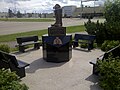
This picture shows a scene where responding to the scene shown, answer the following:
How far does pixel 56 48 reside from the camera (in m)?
8.39

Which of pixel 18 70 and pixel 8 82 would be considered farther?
→ pixel 18 70

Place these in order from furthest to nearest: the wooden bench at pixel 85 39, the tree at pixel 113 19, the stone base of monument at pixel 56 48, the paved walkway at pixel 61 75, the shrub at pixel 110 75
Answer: the tree at pixel 113 19, the wooden bench at pixel 85 39, the stone base of monument at pixel 56 48, the paved walkway at pixel 61 75, the shrub at pixel 110 75

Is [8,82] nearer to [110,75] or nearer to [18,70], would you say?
[110,75]

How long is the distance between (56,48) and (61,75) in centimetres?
210

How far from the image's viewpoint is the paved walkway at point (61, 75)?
5562 millimetres

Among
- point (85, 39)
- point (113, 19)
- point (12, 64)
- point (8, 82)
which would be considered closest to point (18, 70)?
point (12, 64)

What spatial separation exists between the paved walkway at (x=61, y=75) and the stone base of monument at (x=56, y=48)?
12.5 inches

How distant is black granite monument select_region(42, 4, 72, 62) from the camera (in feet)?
27.5

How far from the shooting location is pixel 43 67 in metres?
7.56

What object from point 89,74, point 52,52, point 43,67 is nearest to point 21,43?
point 52,52

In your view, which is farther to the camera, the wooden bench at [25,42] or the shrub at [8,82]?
the wooden bench at [25,42]

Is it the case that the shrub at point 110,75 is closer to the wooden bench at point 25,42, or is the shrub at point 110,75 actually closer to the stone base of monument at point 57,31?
the stone base of monument at point 57,31

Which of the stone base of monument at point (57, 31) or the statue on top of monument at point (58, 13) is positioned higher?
the statue on top of monument at point (58, 13)

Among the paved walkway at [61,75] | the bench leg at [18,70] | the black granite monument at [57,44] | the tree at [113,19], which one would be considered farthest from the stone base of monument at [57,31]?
the tree at [113,19]
